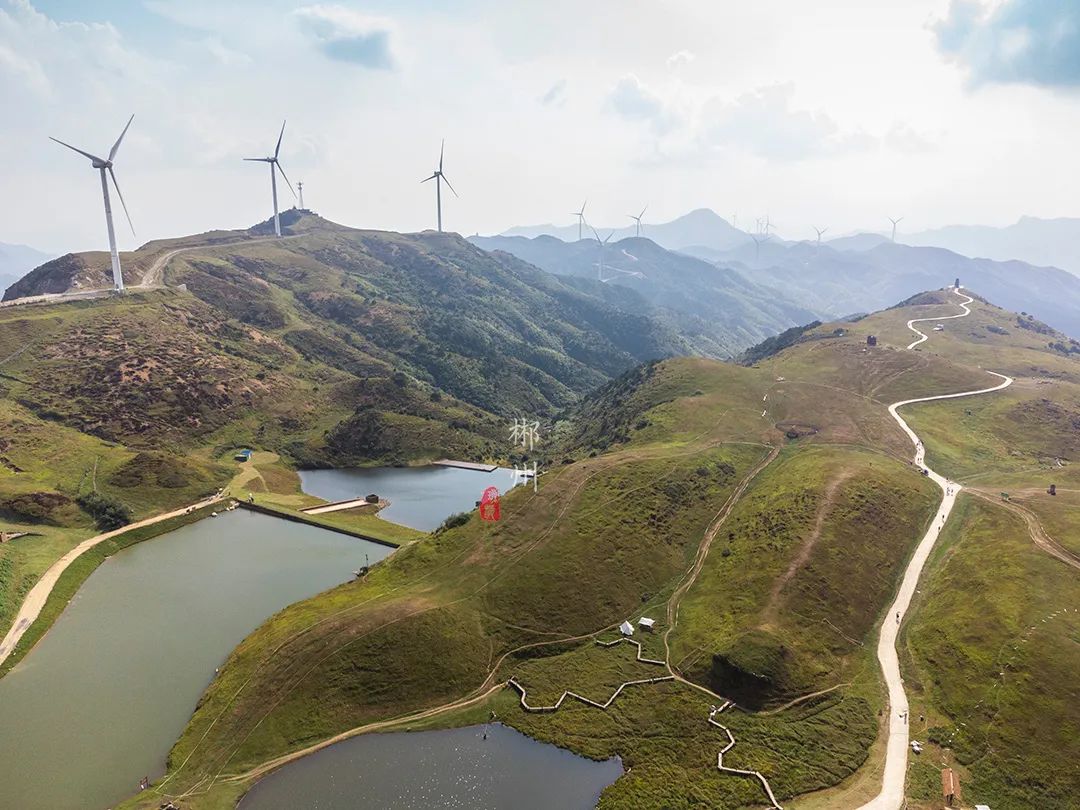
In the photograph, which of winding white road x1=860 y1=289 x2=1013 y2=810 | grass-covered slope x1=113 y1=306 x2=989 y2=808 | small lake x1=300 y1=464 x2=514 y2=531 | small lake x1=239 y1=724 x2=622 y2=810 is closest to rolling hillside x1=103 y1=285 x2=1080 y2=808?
grass-covered slope x1=113 y1=306 x2=989 y2=808

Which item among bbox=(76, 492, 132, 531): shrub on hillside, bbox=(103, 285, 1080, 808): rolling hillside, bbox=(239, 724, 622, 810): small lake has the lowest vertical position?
bbox=(239, 724, 622, 810): small lake

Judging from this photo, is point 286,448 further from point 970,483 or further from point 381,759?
point 970,483

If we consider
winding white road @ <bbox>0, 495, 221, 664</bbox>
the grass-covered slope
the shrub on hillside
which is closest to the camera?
the grass-covered slope

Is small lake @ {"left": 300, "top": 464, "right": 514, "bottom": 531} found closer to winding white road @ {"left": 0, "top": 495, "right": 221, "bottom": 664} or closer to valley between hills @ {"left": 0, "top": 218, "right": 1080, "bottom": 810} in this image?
valley between hills @ {"left": 0, "top": 218, "right": 1080, "bottom": 810}

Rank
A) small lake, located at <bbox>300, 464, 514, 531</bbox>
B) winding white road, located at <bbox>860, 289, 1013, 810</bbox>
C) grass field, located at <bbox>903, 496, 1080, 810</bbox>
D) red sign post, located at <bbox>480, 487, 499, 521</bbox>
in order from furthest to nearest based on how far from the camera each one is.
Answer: small lake, located at <bbox>300, 464, 514, 531</bbox>
red sign post, located at <bbox>480, 487, 499, 521</bbox>
grass field, located at <bbox>903, 496, 1080, 810</bbox>
winding white road, located at <bbox>860, 289, 1013, 810</bbox>

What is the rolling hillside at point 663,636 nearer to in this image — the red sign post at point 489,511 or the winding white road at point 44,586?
the red sign post at point 489,511

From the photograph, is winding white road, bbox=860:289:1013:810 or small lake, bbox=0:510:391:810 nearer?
Result: winding white road, bbox=860:289:1013:810
